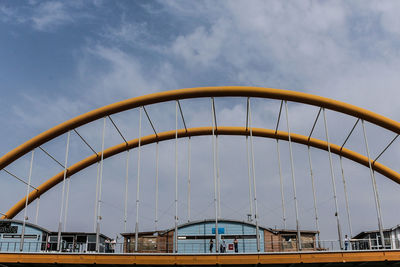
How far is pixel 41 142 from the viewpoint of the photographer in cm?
3872

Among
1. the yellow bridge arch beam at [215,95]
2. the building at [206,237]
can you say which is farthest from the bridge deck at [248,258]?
the yellow bridge arch beam at [215,95]

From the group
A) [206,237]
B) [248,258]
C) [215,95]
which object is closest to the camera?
[248,258]

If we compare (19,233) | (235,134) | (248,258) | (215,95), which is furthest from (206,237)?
(19,233)

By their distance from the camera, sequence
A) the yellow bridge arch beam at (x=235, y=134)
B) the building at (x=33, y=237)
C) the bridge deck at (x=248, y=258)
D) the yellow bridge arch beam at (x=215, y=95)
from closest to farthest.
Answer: the bridge deck at (x=248, y=258) < the yellow bridge arch beam at (x=215, y=95) < the building at (x=33, y=237) < the yellow bridge arch beam at (x=235, y=134)

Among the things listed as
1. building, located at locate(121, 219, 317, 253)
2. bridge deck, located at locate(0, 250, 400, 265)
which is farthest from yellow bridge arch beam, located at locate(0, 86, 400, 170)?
bridge deck, located at locate(0, 250, 400, 265)

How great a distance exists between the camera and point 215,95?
121 feet

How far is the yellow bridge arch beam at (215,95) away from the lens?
118 ft

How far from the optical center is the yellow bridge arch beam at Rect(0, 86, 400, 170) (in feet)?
118

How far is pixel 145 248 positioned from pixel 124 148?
14.9 meters

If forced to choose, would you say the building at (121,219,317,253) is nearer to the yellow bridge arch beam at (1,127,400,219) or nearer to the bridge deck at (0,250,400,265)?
the bridge deck at (0,250,400,265)

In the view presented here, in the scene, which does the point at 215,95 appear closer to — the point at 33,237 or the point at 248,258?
the point at 248,258

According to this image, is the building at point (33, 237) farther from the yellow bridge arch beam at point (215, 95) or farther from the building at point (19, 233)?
the yellow bridge arch beam at point (215, 95)

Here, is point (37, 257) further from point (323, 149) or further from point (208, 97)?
point (323, 149)

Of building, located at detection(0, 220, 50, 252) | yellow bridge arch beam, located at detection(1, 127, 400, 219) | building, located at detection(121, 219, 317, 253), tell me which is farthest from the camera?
yellow bridge arch beam, located at detection(1, 127, 400, 219)
